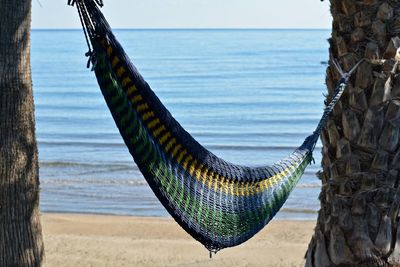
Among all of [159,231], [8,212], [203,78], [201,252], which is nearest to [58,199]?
[159,231]

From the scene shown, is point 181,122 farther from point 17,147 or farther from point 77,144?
point 17,147

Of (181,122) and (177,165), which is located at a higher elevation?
(177,165)

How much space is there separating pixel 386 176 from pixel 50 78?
3323cm

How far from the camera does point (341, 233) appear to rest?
275 cm

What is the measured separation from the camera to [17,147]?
432 cm

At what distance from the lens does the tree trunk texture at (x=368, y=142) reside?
2.68m

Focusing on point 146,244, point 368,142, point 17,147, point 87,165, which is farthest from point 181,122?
point 368,142

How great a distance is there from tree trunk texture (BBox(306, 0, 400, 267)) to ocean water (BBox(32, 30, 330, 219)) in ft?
24.2

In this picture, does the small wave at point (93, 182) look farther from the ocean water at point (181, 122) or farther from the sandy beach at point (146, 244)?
the sandy beach at point (146, 244)

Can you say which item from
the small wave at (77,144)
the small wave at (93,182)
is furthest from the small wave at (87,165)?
the small wave at (77,144)

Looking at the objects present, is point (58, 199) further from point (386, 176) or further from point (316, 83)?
point (316, 83)

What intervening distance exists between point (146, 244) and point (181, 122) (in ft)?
36.7

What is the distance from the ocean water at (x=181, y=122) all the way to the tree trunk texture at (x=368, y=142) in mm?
7389

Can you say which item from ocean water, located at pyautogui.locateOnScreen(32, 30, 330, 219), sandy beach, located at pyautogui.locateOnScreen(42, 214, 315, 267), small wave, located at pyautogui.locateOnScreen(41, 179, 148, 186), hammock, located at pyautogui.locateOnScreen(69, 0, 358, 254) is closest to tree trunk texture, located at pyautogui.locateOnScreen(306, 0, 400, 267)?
hammock, located at pyautogui.locateOnScreen(69, 0, 358, 254)
